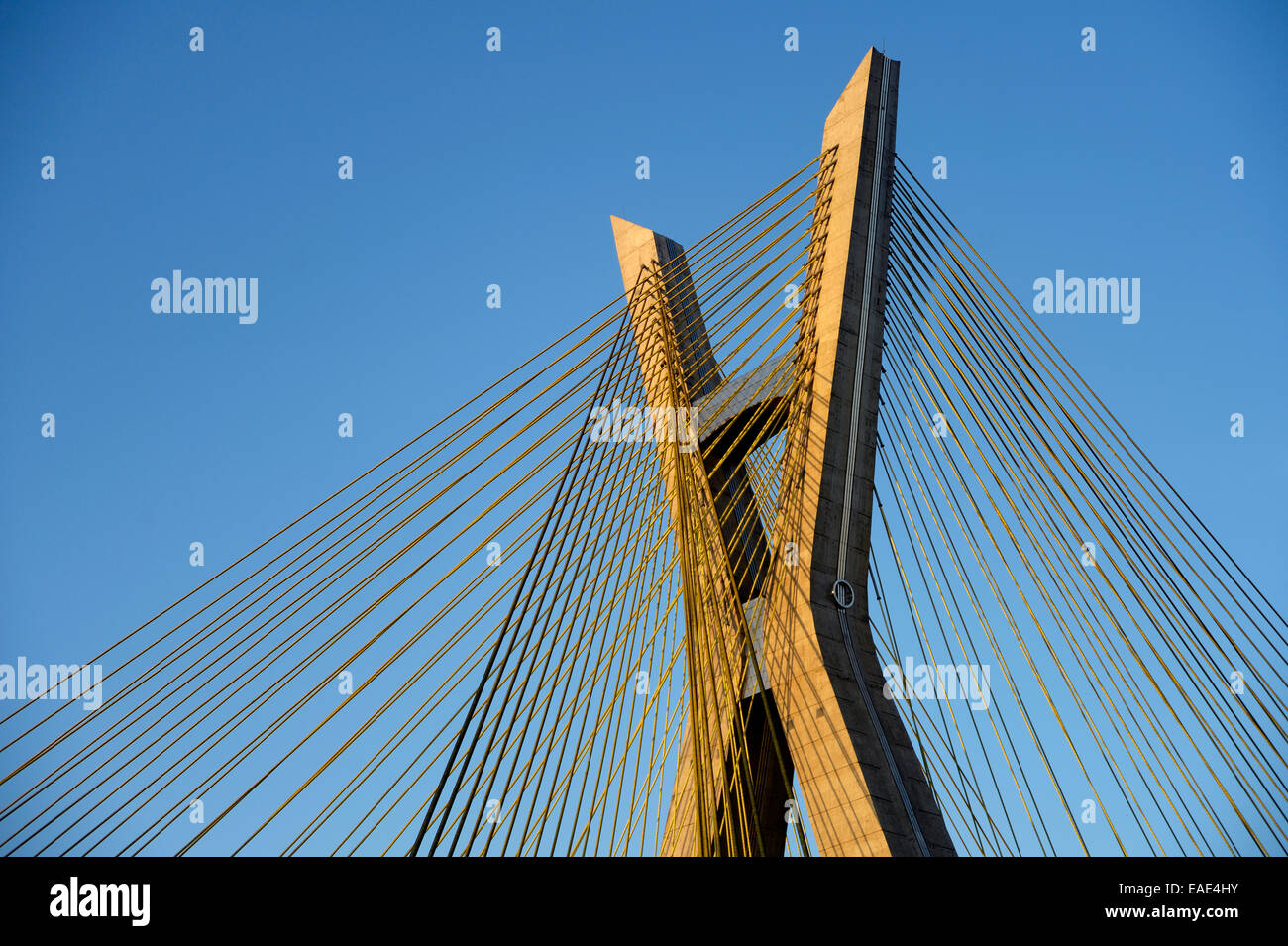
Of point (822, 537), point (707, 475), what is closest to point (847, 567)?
point (822, 537)

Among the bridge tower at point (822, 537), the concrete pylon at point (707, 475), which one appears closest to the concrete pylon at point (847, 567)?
the bridge tower at point (822, 537)

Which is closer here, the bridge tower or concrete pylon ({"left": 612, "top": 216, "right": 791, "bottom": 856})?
the bridge tower

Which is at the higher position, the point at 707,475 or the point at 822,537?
the point at 707,475

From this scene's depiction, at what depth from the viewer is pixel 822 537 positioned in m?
11.3

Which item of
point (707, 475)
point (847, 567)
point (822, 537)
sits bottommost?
point (847, 567)

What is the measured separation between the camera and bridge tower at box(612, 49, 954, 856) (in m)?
10.2

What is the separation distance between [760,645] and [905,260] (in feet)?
14.6

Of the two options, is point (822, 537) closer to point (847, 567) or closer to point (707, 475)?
point (847, 567)

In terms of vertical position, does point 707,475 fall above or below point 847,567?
above

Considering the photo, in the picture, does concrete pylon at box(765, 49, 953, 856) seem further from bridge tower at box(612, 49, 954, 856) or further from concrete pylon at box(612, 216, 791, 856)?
concrete pylon at box(612, 216, 791, 856)

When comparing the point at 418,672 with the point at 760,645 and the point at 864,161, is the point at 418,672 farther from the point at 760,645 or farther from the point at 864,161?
the point at 864,161

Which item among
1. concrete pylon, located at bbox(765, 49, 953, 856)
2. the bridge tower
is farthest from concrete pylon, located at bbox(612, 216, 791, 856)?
concrete pylon, located at bbox(765, 49, 953, 856)

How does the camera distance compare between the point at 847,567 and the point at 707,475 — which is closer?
the point at 847,567
